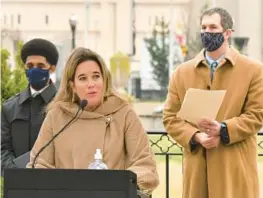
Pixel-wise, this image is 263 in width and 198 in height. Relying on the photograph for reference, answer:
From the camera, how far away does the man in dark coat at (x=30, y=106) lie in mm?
5180

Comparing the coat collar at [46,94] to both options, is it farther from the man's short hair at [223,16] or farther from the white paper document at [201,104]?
the man's short hair at [223,16]

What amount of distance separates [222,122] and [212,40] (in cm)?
49

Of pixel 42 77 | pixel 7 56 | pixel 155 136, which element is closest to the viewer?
pixel 42 77

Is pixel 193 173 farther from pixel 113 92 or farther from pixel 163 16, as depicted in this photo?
pixel 163 16

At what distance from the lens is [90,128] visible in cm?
398

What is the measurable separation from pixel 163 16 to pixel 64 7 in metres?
4.61

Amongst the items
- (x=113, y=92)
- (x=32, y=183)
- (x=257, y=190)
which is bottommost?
(x=257, y=190)

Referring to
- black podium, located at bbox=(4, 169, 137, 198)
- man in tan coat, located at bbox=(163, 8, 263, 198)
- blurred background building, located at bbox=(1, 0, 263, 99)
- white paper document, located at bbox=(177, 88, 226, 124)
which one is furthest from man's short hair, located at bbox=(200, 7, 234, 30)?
blurred background building, located at bbox=(1, 0, 263, 99)

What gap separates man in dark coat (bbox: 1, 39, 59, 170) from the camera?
5180 millimetres

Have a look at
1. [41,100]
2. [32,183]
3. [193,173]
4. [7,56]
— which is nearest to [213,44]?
[193,173]

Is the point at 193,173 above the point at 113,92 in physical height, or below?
below

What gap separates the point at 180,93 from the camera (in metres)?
5.05

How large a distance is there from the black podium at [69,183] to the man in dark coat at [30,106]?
1.87 m

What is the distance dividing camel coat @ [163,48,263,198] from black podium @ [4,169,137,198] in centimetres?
171
